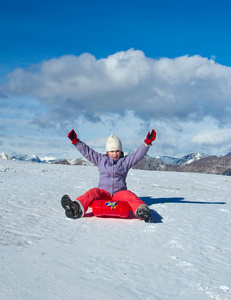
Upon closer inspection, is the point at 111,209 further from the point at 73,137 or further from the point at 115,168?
the point at 73,137

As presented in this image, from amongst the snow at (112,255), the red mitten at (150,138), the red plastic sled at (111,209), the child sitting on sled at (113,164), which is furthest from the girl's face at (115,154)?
the snow at (112,255)

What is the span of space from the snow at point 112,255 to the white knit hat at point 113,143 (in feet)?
4.81

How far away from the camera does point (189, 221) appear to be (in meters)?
5.77

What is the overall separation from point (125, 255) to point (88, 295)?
44.4 inches

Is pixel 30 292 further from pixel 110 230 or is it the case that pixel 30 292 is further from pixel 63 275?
pixel 110 230

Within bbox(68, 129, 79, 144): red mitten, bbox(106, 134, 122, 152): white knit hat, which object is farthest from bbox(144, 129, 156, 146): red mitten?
bbox(68, 129, 79, 144): red mitten

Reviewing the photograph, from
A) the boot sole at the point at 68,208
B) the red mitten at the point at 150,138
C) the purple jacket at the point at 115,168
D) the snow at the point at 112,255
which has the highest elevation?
the red mitten at the point at 150,138

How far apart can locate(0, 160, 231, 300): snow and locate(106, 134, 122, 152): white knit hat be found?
1.47 m

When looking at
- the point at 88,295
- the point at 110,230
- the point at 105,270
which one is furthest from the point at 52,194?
Answer: the point at 88,295

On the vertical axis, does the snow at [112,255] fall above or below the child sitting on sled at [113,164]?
below

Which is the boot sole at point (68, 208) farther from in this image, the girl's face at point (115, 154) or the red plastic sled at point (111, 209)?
the girl's face at point (115, 154)

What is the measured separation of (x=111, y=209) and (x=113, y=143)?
1527 millimetres

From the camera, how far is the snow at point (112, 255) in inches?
110

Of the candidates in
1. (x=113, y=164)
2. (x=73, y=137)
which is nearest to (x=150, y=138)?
(x=113, y=164)
